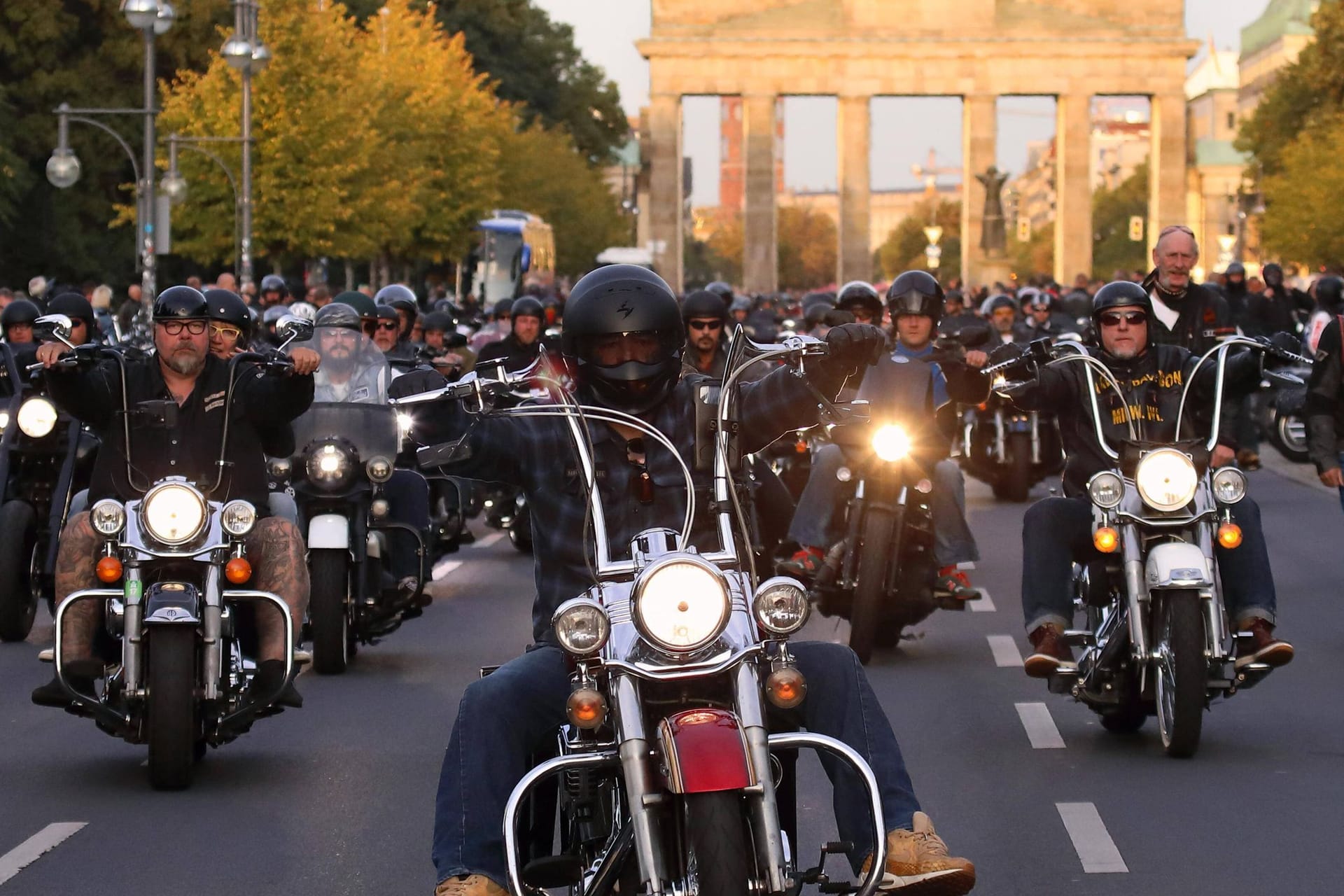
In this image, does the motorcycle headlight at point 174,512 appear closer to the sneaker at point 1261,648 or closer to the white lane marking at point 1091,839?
the white lane marking at point 1091,839

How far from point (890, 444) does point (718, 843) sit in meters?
6.69

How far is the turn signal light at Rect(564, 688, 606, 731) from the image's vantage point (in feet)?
16.4

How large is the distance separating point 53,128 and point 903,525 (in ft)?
152

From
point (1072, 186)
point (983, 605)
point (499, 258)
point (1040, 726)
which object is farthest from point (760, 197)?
point (1040, 726)

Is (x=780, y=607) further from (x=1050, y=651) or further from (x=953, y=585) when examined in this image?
(x=953, y=585)

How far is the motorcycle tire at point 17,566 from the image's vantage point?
1239 cm

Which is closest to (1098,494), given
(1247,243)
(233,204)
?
(233,204)

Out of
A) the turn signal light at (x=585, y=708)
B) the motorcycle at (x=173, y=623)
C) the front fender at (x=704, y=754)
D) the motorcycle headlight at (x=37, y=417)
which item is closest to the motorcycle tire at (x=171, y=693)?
the motorcycle at (x=173, y=623)

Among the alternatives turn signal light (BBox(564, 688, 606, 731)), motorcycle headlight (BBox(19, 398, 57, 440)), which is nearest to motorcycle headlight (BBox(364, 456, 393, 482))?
motorcycle headlight (BBox(19, 398, 57, 440))

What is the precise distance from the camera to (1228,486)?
343 inches

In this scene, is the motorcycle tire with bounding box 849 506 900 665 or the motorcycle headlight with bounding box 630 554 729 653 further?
the motorcycle tire with bounding box 849 506 900 665

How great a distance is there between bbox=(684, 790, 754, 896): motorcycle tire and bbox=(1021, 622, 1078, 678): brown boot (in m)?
4.23

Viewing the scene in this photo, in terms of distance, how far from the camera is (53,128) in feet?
180

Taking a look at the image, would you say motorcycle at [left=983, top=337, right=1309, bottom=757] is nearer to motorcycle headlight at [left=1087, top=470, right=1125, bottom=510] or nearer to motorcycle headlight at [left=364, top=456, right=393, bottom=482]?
motorcycle headlight at [left=1087, top=470, right=1125, bottom=510]
